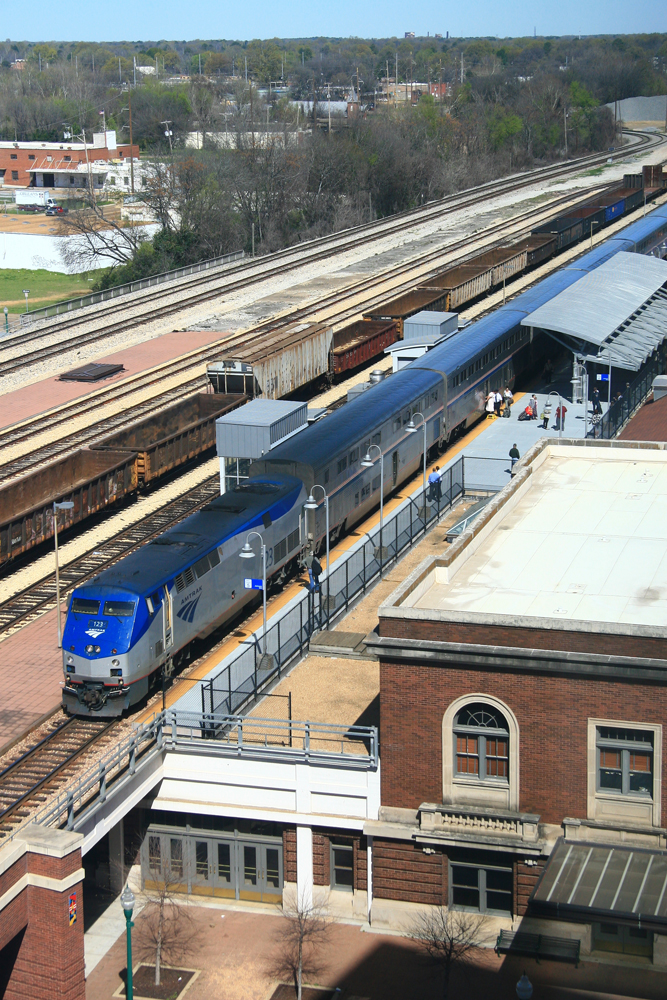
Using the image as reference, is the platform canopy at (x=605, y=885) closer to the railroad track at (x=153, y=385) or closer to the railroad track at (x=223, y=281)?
the railroad track at (x=153, y=385)

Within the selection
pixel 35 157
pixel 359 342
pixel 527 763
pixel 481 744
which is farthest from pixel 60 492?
pixel 35 157

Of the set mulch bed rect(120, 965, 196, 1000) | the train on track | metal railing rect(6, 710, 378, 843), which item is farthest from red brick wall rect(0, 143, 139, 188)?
mulch bed rect(120, 965, 196, 1000)

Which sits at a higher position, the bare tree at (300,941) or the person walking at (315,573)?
the person walking at (315,573)

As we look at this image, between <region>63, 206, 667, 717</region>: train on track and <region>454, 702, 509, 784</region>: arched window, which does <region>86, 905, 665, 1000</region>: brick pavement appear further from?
<region>63, 206, 667, 717</region>: train on track

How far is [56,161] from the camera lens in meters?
146

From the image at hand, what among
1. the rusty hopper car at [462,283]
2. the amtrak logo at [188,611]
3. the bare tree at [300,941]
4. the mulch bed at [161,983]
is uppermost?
the rusty hopper car at [462,283]

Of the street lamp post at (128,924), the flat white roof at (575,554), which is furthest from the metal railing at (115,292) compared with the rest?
the street lamp post at (128,924)

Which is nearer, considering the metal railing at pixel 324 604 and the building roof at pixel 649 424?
the metal railing at pixel 324 604

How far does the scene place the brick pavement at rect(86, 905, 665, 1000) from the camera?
66.1 feet

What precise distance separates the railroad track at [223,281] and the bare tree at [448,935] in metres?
44.2

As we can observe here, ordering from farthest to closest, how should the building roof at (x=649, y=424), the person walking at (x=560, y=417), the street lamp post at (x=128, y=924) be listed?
the person walking at (x=560, y=417)
the building roof at (x=649, y=424)
the street lamp post at (x=128, y=924)

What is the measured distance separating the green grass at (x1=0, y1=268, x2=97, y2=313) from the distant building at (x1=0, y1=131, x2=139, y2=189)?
3614 cm

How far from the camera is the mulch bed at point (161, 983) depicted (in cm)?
2053

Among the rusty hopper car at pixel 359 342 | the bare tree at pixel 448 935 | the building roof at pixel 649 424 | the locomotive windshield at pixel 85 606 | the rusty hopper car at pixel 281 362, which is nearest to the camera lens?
the bare tree at pixel 448 935
